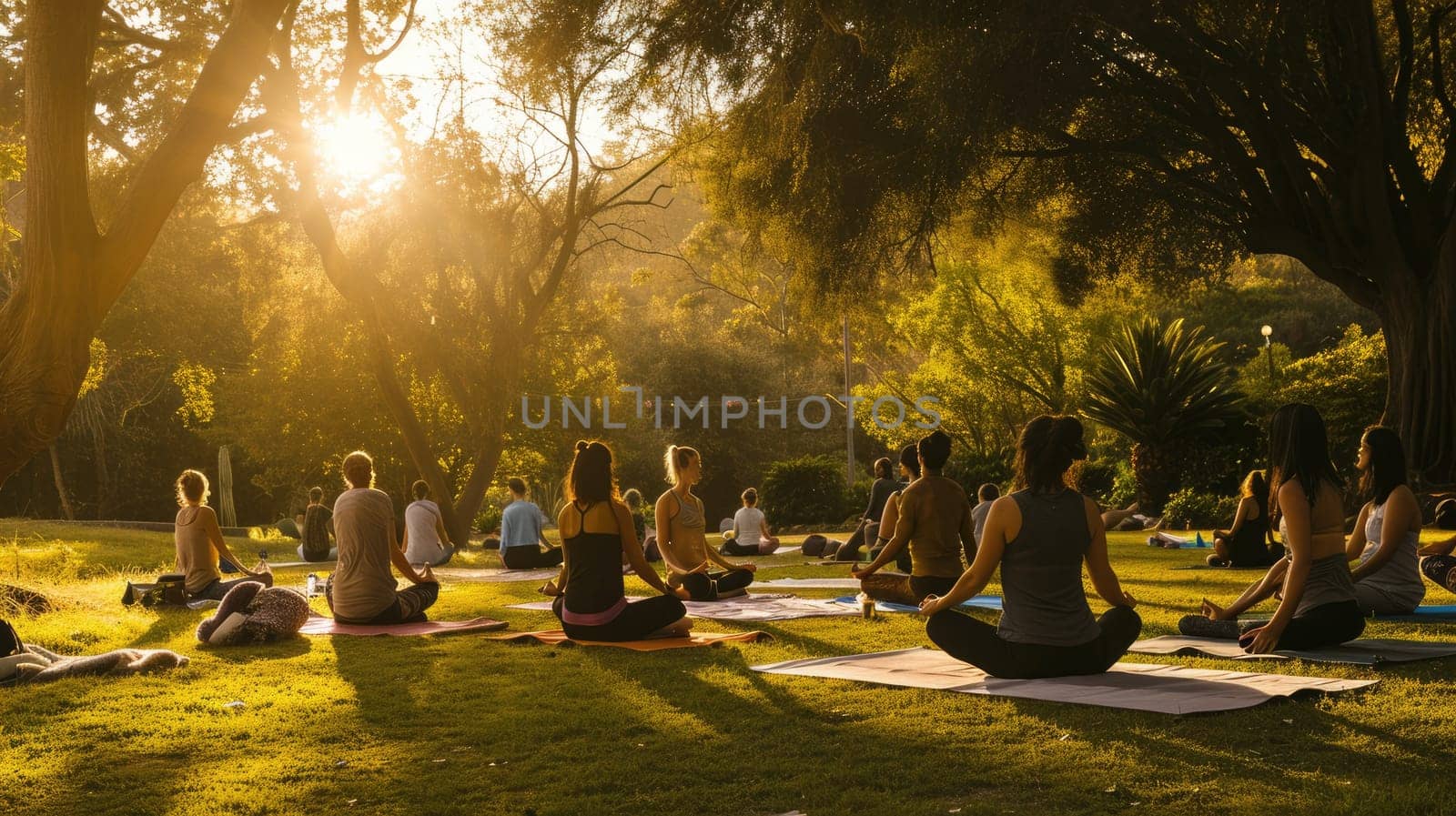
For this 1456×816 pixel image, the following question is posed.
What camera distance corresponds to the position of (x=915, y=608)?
10500 millimetres

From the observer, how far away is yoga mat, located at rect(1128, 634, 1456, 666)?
702 centimetres

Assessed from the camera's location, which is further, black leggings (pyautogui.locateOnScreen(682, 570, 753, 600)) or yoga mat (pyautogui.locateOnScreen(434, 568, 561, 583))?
yoga mat (pyautogui.locateOnScreen(434, 568, 561, 583))

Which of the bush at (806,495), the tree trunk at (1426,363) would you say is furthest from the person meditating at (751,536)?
the bush at (806,495)

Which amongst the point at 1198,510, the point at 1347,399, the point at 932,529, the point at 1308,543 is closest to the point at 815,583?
the point at 932,529

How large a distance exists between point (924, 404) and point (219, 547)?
28255mm

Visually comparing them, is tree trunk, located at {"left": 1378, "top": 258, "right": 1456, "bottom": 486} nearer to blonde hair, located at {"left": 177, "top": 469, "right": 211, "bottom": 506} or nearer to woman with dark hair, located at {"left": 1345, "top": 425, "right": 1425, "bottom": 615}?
woman with dark hair, located at {"left": 1345, "top": 425, "right": 1425, "bottom": 615}

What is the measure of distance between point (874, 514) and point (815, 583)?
8.82ft

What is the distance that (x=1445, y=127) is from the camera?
18188 mm

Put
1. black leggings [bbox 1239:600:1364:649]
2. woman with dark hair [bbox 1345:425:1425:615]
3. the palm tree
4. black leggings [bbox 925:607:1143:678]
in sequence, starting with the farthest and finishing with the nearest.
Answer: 1. the palm tree
2. woman with dark hair [bbox 1345:425:1425:615]
3. black leggings [bbox 1239:600:1364:649]
4. black leggings [bbox 925:607:1143:678]

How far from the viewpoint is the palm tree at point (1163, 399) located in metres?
25.6

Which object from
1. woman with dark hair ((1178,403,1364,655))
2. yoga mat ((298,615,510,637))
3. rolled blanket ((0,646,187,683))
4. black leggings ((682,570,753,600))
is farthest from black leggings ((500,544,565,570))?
woman with dark hair ((1178,403,1364,655))

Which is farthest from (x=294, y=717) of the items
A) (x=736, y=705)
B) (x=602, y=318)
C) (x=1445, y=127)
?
(x=602, y=318)

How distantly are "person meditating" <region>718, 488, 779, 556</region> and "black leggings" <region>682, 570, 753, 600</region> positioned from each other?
25.4 ft

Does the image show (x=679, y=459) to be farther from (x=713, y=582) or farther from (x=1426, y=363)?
(x=1426, y=363)
